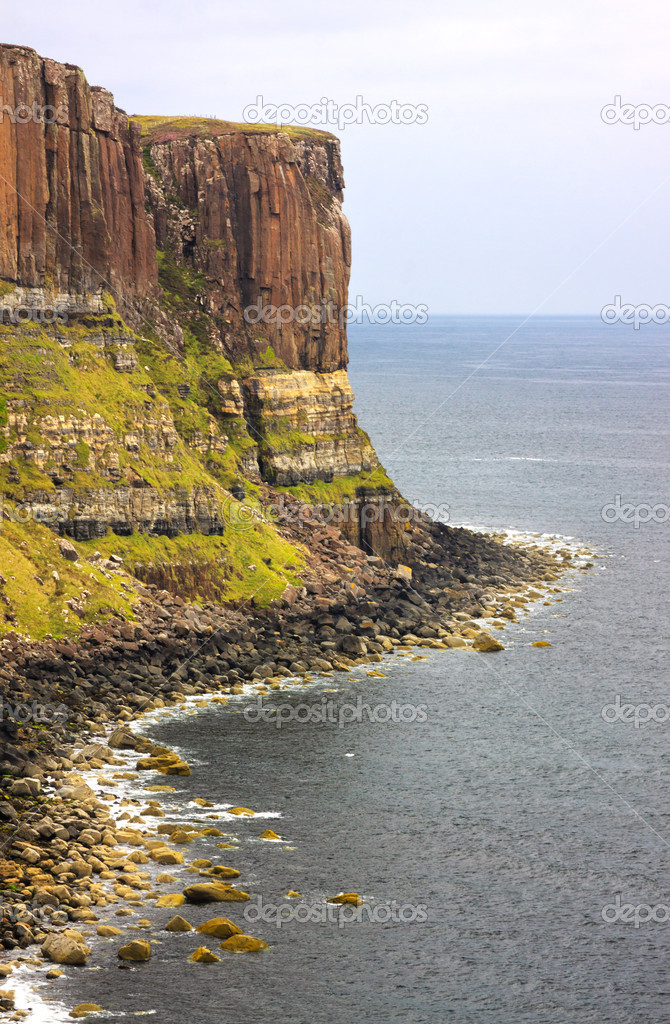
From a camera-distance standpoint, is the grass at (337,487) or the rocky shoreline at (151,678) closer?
the rocky shoreline at (151,678)

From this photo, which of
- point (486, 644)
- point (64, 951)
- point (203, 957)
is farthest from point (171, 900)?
point (486, 644)

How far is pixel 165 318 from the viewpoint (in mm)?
116375

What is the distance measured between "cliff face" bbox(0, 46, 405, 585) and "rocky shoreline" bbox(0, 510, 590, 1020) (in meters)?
6.94

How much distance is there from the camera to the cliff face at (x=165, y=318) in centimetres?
9662

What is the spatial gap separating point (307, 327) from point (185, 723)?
2064 inches

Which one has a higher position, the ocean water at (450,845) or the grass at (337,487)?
the grass at (337,487)

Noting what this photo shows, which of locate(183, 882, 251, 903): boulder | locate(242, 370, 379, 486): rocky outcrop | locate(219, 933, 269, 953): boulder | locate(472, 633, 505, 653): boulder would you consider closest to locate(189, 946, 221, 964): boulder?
locate(219, 933, 269, 953): boulder

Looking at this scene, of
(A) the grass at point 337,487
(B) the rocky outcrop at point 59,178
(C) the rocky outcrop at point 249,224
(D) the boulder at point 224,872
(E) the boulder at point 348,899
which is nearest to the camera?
(E) the boulder at point 348,899

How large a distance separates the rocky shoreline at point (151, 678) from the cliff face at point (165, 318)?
6940 millimetres

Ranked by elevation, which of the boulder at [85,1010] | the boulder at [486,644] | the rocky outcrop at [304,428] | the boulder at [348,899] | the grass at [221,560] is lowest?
the boulder at [85,1010]

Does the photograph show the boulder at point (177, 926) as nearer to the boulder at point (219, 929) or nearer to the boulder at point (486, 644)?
the boulder at point (219, 929)

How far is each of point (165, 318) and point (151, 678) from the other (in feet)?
129

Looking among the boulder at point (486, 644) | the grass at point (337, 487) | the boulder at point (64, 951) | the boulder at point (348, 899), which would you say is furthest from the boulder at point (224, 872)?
the grass at point (337, 487)

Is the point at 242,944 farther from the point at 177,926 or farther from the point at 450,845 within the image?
the point at 450,845
